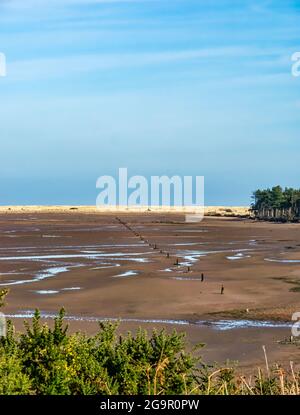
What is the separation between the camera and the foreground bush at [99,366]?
8.21m

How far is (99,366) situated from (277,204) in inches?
4308

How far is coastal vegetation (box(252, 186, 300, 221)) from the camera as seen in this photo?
109m

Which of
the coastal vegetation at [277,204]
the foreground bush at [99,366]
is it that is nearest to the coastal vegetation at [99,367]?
the foreground bush at [99,366]

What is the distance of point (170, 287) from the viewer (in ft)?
102

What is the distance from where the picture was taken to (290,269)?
3853 centimetres

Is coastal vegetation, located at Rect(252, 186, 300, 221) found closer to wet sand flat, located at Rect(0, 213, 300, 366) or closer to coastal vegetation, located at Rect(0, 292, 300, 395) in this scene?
wet sand flat, located at Rect(0, 213, 300, 366)

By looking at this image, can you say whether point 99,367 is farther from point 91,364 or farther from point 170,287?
point 170,287

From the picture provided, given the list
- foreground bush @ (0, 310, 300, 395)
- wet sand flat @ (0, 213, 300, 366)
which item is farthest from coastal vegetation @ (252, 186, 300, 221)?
foreground bush @ (0, 310, 300, 395)

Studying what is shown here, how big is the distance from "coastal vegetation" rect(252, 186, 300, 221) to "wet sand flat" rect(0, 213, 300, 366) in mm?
52502

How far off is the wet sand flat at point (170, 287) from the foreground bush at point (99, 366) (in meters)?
8.34

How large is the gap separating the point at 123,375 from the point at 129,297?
773 inches
